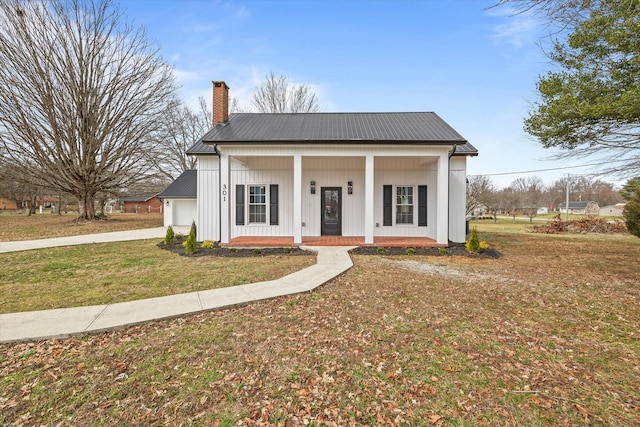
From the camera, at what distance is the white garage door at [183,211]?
63.1 feet

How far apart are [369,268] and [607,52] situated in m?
6.86

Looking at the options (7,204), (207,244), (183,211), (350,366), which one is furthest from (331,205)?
(7,204)

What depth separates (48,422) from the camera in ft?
7.07

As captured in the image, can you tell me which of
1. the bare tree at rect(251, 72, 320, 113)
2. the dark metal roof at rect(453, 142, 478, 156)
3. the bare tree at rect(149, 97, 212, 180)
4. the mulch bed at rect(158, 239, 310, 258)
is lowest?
the mulch bed at rect(158, 239, 310, 258)

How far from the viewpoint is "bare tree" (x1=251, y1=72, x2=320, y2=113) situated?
84.2 feet

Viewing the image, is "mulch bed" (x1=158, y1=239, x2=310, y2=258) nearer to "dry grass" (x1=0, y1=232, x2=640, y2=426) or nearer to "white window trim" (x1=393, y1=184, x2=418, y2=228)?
"dry grass" (x1=0, y1=232, x2=640, y2=426)

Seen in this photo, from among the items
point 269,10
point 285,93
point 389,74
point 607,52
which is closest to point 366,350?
point 607,52

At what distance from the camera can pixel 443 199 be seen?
30.3 feet

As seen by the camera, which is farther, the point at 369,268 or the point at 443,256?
the point at 443,256

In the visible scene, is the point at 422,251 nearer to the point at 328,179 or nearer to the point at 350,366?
the point at 328,179

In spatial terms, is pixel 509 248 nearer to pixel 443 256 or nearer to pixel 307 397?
pixel 443 256

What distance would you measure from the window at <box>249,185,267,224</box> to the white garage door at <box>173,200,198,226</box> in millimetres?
9999

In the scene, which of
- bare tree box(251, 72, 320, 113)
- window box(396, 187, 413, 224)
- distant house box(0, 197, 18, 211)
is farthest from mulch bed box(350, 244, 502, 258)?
distant house box(0, 197, 18, 211)

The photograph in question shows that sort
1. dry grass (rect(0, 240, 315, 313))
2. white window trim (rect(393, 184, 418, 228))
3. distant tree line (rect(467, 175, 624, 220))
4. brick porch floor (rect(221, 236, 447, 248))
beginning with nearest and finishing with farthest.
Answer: dry grass (rect(0, 240, 315, 313))
brick porch floor (rect(221, 236, 447, 248))
white window trim (rect(393, 184, 418, 228))
distant tree line (rect(467, 175, 624, 220))
